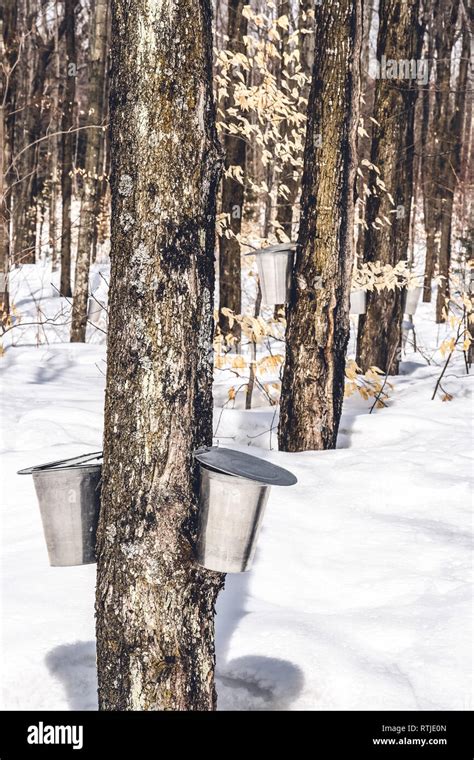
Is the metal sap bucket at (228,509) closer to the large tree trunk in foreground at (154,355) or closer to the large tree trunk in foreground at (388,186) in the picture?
the large tree trunk in foreground at (154,355)

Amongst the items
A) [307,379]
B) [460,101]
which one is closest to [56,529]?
[307,379]

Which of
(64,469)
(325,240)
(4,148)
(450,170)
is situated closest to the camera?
(64,469)

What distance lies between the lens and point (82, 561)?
1.96 metres

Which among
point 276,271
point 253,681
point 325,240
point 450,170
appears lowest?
point 253,681

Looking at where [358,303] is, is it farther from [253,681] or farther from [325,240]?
[253,681]

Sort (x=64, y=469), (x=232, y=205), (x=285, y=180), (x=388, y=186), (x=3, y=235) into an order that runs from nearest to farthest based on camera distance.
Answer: (x=64, y=469) < (x=388, y=186) < (x=3, y=235) < (x=232, y=205) < (x=285, y=180)

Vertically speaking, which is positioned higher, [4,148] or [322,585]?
[4,148]

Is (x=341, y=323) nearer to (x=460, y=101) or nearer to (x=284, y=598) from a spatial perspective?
(x=284, y=598)

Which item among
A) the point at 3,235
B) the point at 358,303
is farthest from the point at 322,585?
the point at 3,235

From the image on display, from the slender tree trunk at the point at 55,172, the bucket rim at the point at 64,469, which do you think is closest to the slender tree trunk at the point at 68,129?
the slender tree trunk at the point at 55,172

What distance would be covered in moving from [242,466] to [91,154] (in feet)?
27.3

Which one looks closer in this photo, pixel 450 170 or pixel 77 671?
pixel 77 671

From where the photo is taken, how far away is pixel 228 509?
181 cm

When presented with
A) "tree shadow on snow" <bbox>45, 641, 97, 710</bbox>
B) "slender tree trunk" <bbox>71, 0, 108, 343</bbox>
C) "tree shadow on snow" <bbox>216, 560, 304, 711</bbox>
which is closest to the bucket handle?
"tree shadow on snow" <bbox>45, 641, 97, 710</bbox>
